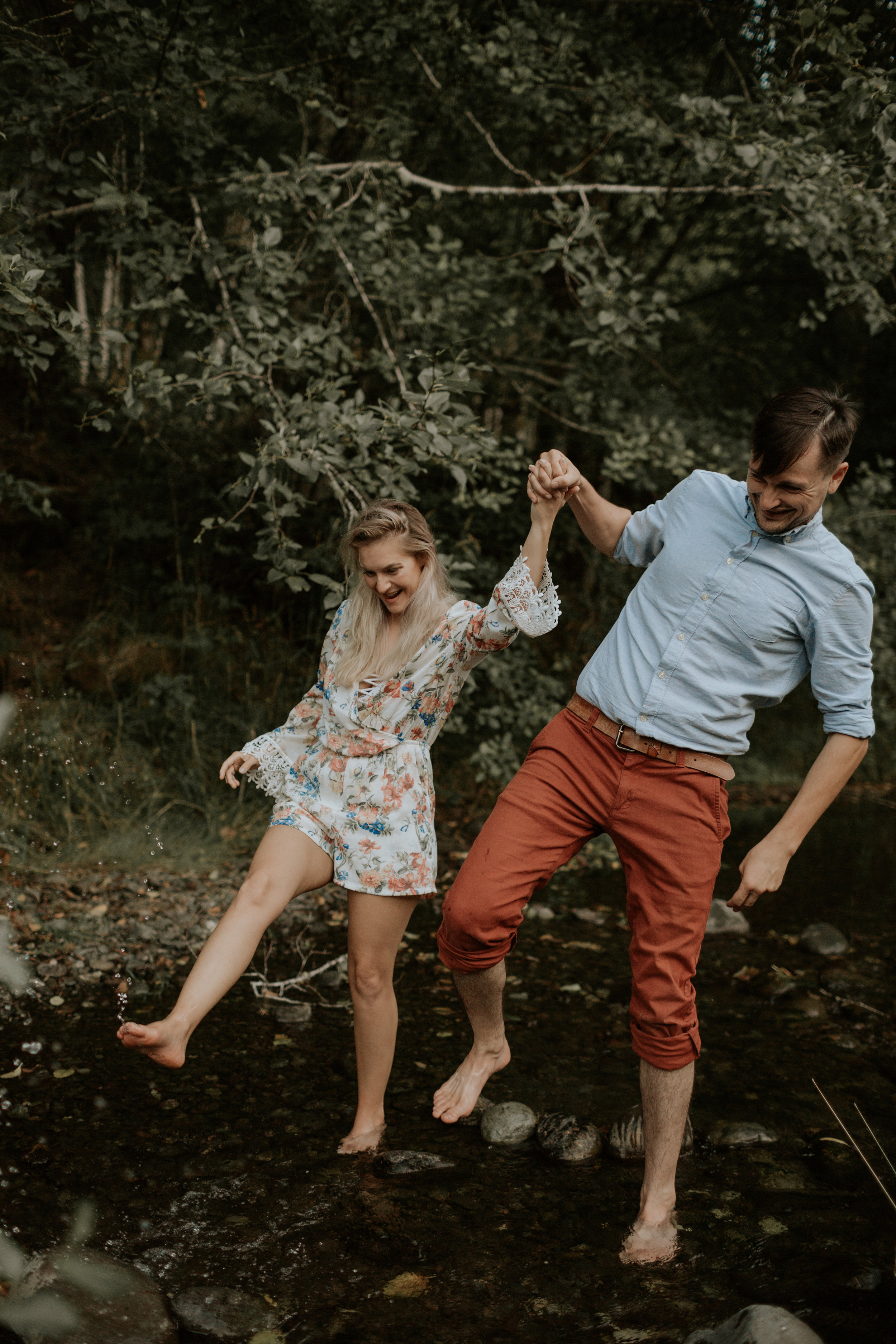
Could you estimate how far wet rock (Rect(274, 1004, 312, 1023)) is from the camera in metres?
3.79

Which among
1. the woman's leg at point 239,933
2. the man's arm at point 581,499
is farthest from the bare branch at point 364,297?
the woman's leg at point 239,933

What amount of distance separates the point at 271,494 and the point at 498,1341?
9.11 ft

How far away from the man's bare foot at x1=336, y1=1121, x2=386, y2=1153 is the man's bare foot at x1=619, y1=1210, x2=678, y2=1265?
0.73m

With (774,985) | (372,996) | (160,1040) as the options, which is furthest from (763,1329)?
(774,985)

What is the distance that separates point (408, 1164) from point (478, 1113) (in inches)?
16.0

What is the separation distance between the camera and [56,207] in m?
4.83

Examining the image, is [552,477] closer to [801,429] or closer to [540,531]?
[540,531]

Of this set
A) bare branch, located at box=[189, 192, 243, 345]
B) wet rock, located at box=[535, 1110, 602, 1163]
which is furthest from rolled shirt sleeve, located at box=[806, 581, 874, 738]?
bare branch, located at box=[189, 192, 243, 345]

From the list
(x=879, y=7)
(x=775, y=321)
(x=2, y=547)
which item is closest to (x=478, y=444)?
(x=879, y=7)

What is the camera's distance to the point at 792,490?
2447 millimetres

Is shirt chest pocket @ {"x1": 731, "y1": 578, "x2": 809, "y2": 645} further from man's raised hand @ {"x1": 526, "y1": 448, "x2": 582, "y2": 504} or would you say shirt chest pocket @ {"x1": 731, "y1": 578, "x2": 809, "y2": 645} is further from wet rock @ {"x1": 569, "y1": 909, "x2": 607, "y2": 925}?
wet rock @ {"x1": 569, "y1": 909, "x2": 607, "y2": 925}

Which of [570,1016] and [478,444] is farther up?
[478,444]

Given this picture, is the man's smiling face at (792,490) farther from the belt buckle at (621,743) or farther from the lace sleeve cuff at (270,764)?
the lace sleeve cuff at (270,764)

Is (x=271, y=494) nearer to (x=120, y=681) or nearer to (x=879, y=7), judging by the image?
(x=120, y=681)
